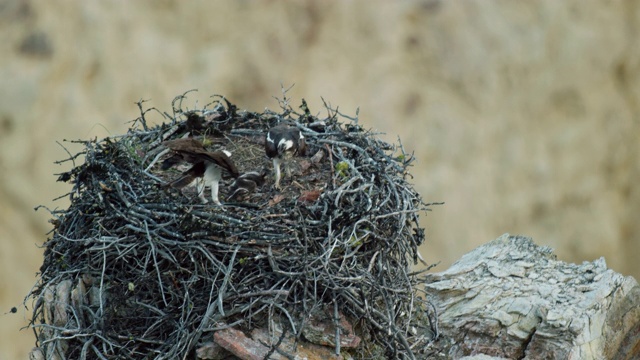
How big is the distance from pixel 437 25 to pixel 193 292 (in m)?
5.30

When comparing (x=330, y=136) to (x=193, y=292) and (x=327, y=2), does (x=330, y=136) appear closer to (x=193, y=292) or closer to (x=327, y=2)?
(x=193, y=292)

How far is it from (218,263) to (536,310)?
5.60 ft

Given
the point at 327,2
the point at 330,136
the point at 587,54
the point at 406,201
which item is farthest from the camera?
→ the point at 587,54

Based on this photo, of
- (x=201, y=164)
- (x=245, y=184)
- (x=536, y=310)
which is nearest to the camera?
(x=201, y=164)

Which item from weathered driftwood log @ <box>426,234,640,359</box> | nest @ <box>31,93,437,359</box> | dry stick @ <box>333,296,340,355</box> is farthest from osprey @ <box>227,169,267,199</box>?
weathered driftwood log @ <box>426,234,640,359</box>

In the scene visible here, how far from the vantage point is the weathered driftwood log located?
433 cm

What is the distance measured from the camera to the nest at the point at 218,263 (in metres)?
3.63

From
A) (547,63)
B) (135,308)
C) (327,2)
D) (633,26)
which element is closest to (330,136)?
(135,308)

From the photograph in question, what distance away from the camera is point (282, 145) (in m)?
4.18

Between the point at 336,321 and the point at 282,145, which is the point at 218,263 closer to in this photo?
the point at 336,321

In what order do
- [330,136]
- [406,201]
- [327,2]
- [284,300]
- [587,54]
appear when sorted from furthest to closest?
1. [587,54]
2. [327,2]
3. [330,136]
4. [406,201]
5. [284,300]

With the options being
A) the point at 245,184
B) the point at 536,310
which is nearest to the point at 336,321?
the point at 245,184

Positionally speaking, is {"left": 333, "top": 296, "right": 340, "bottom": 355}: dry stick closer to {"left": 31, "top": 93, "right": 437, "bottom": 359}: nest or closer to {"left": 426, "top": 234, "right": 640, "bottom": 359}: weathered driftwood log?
{"left": 31, "top": 93, "right": 437, "bottom": 359}: nest

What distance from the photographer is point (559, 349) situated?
14.0ft
